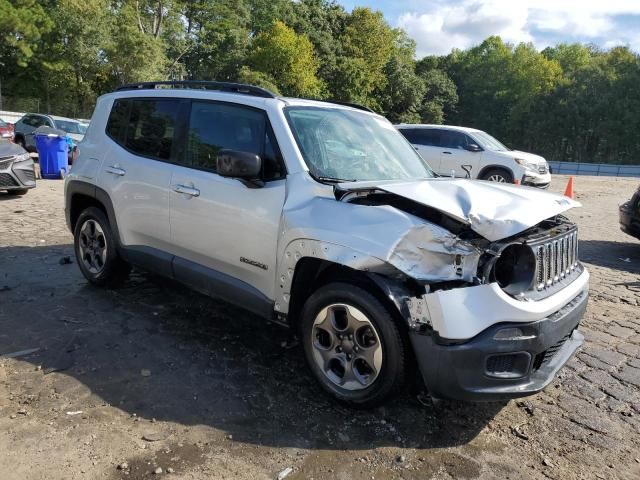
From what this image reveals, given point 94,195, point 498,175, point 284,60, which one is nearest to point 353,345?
point 94,195

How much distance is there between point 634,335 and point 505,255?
257 centimetres

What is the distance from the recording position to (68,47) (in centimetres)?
3303

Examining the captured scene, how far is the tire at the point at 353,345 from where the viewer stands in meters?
2.88

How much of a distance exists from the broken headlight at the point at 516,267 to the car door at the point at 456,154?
11.8 m

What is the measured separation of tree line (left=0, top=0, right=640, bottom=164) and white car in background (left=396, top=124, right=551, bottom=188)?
81.9 feet

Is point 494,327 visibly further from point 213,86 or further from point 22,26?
point 22,26

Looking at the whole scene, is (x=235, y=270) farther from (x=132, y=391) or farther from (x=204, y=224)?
(x=132, y=391)

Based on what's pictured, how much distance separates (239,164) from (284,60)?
44545 mm

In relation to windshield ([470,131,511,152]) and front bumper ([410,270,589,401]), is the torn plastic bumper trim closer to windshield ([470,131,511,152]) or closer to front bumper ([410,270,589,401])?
front bumper ([410,270,589,401])

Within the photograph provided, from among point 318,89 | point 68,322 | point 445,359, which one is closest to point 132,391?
point 68,322

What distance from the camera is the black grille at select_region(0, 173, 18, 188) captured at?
32.1 feet

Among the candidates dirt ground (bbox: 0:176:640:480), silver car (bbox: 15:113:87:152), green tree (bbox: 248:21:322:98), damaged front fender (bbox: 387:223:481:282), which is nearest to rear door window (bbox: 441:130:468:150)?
dirt ground (bbox: 0:176:640:480)

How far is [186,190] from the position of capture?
3992 mm

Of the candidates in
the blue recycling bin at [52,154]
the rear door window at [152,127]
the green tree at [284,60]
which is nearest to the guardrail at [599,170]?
the green tree at [284,60]
